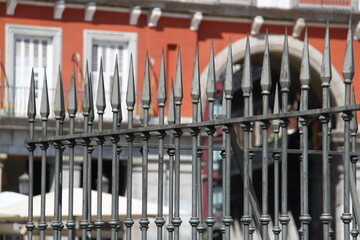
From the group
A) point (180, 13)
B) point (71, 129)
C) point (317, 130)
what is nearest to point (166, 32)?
point (180, 13)

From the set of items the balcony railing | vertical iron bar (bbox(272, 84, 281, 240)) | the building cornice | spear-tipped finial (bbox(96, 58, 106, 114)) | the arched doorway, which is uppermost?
the balcony railing

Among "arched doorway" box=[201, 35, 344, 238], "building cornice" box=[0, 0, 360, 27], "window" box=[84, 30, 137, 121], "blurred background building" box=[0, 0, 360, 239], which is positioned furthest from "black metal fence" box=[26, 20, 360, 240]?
"building cornice" box=[0, 0, 360, 27]

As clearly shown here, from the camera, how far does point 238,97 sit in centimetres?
4103

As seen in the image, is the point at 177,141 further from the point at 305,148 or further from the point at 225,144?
the point at 305,148

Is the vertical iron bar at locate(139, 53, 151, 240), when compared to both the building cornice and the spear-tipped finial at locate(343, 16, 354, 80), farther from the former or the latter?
the building cornice

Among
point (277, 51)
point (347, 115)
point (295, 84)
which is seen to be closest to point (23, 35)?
point (277, 51)

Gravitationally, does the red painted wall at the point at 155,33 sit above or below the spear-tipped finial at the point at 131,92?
above

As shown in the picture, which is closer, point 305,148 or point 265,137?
point 305,148

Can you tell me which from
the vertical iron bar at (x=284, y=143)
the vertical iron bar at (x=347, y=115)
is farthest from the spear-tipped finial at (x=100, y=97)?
the vertical iron bar at (x=347, y=115)

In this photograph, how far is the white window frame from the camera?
2552 cm

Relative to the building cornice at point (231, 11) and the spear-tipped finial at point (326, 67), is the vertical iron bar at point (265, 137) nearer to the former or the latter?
the spear-tipped finial at point (326, 67)

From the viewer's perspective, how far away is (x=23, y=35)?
25.8m

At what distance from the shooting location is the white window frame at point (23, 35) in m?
25.5

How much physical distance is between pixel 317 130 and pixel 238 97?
1050cm
